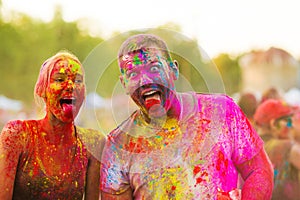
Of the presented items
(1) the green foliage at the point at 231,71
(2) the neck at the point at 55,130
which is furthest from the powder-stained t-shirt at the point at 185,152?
(1) the green foliage at the point at 231,71

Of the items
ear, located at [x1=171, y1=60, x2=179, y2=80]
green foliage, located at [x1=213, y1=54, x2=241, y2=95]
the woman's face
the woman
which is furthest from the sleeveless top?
green foliage, located at [x1=213, y1=54, x2=241, y2=95]

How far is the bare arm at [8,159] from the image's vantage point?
3.29 m

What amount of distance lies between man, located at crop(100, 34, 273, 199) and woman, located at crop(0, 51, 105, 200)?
27 centimetres

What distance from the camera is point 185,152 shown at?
322 cm

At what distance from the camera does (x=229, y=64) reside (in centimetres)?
4056

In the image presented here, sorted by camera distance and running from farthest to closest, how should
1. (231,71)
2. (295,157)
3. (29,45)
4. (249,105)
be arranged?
(231,71)
(29,45)
(249,105)
(295,157)

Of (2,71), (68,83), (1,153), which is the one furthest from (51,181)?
(2,71)

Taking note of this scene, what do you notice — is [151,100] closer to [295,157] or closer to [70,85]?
[70,85]

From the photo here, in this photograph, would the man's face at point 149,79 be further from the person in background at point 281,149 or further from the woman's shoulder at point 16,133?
the person in background at point 281,149

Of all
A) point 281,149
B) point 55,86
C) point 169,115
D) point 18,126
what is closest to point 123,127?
point 169,115

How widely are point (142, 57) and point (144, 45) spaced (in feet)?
0.24

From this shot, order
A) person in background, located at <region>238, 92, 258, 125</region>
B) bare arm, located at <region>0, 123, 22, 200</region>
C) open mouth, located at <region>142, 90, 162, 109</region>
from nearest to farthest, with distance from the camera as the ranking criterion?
1. open mouth, located at <region>142, 90, 162, 109</region>
2. bare arm, located at <region>0, 123, 22, 200</region>
3. person in background, located at <region>238, 92, 258, 125</region>

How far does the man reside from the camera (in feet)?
10.2

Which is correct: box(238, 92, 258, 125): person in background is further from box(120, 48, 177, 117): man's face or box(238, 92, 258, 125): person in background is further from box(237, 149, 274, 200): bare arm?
box(120, 48, 177, 117): man's face
